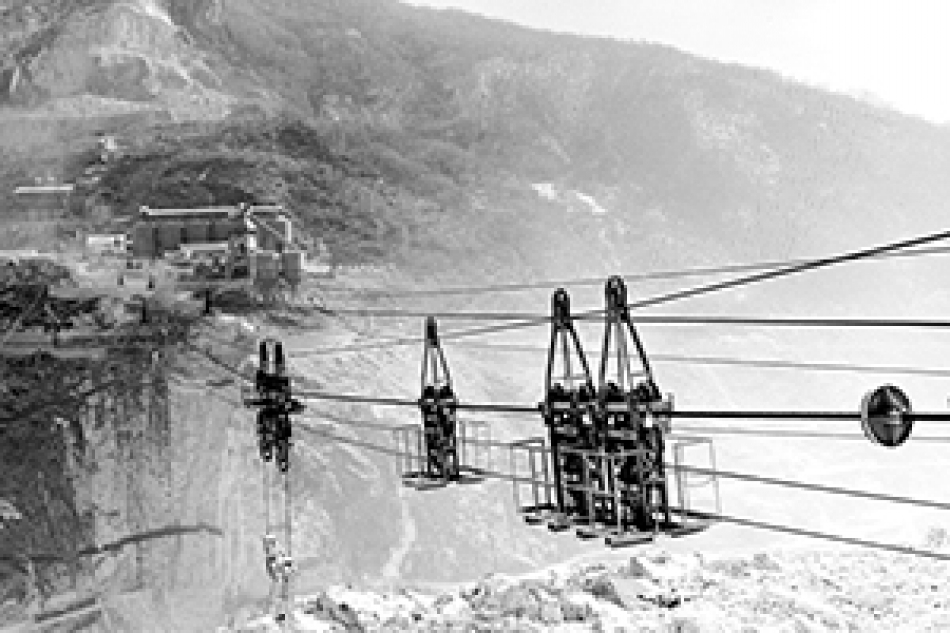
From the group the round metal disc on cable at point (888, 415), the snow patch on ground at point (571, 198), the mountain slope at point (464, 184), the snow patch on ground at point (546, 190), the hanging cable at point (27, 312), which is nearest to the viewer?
the round metal disc on cable at point (888, 415)

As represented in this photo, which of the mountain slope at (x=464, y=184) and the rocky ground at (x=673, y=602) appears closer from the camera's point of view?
the rocky ground at (x=673, y=602)

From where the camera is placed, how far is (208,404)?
42.3m

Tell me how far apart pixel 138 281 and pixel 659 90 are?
58144mm

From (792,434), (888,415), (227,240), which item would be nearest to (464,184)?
(227,240)

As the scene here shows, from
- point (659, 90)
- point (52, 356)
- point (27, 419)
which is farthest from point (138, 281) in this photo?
point (659, 90)

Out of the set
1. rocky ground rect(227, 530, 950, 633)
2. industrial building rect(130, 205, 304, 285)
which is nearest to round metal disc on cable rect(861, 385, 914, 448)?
rocky ground rect(227, 530, 950, 633)

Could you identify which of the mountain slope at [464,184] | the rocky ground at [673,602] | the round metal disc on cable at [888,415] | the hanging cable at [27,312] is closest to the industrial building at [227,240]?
the mountain slope at [464,184]

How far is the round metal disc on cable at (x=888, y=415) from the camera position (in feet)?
22.0

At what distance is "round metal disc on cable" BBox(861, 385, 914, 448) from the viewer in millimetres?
6715

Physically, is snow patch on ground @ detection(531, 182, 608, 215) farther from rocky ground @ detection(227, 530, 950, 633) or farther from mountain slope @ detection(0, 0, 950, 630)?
rocky ground @ detection(227, 530, 950, 633)

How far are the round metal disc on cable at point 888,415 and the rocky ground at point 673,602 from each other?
20932mm

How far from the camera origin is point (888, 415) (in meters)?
6.75

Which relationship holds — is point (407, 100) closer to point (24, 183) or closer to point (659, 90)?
point (659, 90)

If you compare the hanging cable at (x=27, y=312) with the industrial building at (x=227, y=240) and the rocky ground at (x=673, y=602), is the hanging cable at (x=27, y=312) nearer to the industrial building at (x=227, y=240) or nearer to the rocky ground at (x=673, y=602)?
the industrial building at (x=227, y=240)
